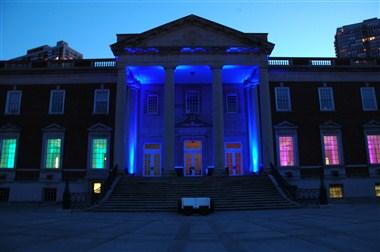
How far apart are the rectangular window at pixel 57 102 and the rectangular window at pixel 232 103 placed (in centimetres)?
1689

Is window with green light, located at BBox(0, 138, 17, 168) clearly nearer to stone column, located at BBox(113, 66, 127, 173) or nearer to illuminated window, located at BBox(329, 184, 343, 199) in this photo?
stone column, located at BBox(113, 66, 127, 173)

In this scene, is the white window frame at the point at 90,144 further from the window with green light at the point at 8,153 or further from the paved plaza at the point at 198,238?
the paved plaza at the point at 198,238

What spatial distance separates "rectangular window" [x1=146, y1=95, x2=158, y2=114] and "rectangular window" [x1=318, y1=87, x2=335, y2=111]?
16710 mm

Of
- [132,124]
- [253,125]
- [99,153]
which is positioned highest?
[132,124]

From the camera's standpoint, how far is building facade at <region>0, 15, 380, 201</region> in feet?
102

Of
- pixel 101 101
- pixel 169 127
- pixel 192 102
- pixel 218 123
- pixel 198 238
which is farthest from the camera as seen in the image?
pixel 192 102

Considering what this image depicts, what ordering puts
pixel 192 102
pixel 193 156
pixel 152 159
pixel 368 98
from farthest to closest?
pixel 192 102
pixel 152 159
pixel 193 156
pixel 368 98

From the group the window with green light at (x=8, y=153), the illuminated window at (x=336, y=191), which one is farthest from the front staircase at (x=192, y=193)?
the window with green light at (x=8, y=153)

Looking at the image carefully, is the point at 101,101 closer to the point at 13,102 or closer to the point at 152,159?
the point at 152,159

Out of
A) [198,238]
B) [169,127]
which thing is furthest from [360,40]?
[198,238]

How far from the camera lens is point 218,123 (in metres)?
30.1

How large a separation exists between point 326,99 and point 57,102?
2669 centimetres

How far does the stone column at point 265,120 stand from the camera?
29969 millimetres

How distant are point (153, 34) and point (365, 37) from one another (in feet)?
474
